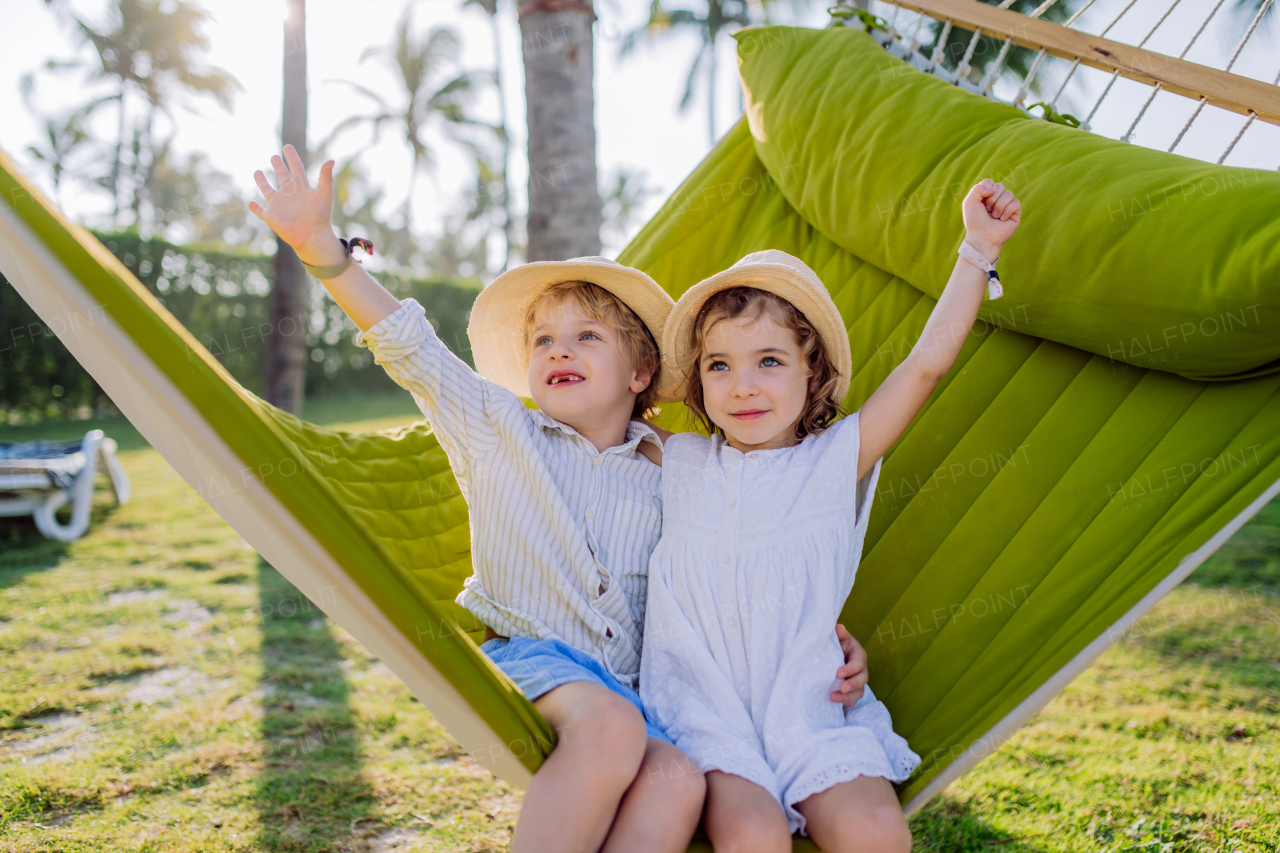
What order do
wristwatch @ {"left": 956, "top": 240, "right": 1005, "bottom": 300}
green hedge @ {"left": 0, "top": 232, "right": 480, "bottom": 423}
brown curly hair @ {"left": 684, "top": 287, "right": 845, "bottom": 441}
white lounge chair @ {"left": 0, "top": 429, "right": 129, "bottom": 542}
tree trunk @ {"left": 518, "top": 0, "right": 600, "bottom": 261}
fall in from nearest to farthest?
wristwatch @ {"left": 956, "top": 240, "right": 1005, "bottom": 300} < brown curly hair @ {"left": 684, "top": 287, "right": 845, "bottom": 441} < tree trunk @ {"left": 518, "top": 0, "right": 600, "bottom": 261} < white lounge chair @ {"left": 0, "top": 429, "right": 129, "bottom": 542} < green hedge @ {"left": 0, "top": 232, "right": 480, "bottom": 423}

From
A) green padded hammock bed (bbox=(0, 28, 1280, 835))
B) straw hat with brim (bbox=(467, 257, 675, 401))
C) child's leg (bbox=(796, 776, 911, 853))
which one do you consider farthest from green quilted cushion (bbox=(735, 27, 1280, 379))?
child's leg (bbox=(796, 776, 911, 853))

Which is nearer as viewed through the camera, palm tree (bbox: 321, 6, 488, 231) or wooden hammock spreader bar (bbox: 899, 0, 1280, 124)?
wooden hammock spreader bar (bbox: 899, 0, 1280, 124)

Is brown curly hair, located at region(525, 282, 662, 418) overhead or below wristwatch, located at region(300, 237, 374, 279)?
below

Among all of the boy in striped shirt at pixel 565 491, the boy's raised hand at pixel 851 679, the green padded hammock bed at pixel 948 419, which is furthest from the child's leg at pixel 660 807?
the boy's raised hand at pixel 851 679

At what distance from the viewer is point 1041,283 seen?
144 cm

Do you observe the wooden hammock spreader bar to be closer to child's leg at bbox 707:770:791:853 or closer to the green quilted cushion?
the green quilted cushion

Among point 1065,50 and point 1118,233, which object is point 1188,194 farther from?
point 1065,50

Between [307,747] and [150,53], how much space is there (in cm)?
Result: 2335

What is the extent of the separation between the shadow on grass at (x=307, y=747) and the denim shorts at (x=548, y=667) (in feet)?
2.27

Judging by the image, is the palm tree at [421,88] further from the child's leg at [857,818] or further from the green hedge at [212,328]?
the child's leg at [857,818]

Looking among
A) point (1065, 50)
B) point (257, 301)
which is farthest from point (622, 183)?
point (1065, 50)

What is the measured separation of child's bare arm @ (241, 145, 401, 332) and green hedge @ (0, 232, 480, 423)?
3.84 metres

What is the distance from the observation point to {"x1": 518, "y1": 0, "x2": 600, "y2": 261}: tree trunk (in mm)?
3164

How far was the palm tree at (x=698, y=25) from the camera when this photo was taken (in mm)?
17031
